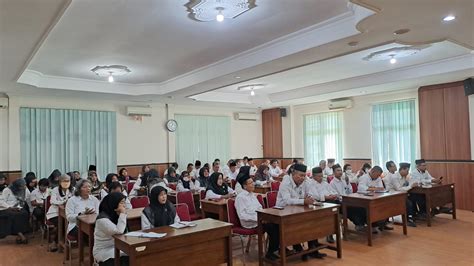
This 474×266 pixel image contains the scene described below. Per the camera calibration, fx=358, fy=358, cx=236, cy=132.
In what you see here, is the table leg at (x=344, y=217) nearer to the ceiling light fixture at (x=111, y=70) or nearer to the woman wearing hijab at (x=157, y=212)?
the woman wearing hijab at (x=157, y=212)

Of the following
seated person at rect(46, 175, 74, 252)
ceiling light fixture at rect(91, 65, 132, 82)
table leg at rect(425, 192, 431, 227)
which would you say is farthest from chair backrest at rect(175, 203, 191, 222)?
table leg at rect(425, 192, 431, 227)

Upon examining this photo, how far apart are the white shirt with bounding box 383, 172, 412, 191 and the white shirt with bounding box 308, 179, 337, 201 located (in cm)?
129

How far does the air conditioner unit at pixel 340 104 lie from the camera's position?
10.5m

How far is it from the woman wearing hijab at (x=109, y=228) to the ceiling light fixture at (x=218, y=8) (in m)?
2.25

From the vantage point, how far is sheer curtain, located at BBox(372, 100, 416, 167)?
9266 mm

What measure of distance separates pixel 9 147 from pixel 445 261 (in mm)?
9039

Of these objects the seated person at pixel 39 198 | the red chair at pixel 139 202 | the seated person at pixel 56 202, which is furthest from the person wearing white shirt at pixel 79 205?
the seated person at pixel 39 198

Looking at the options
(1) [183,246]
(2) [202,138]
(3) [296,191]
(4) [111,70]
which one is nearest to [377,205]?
(3) [296,191]

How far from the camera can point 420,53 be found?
6629mm

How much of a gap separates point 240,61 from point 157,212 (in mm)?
3424

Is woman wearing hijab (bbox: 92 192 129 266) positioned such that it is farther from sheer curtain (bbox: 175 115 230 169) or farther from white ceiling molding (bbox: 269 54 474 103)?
sheer curtain (bbox: 175 115 230 169)

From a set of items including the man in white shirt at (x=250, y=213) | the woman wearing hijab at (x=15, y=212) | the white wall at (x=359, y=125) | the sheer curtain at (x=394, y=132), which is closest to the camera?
the man in white shirt at (x=250, y=213)

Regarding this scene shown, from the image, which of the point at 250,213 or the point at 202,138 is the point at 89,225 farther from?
the point at 202,138

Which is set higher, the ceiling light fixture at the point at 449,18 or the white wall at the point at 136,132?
the ceiling light fixture at the point at 449,18
